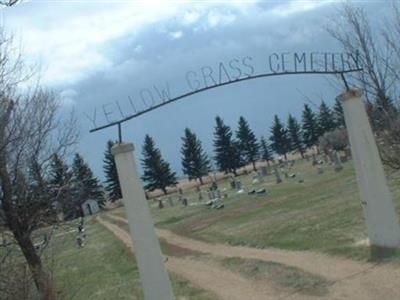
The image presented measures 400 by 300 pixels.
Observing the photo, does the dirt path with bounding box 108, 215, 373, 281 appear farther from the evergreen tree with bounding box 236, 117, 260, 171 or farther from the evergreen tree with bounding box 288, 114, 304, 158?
the evergreen tree with bounding box 288, 114, 304, 158

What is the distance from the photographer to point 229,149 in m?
98.4

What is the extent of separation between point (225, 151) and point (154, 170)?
12195mm

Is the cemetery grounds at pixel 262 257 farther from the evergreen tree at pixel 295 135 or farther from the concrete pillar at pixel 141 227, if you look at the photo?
the evergreen tree at pixel 295 135

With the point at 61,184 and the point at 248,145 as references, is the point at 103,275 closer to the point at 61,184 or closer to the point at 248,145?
the point at 61,184

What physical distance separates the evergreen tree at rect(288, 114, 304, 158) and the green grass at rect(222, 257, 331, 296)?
9403cm

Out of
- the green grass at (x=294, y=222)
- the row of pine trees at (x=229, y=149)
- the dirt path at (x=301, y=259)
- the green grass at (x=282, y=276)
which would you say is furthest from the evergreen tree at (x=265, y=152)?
the green grass at (x=282, y=276)

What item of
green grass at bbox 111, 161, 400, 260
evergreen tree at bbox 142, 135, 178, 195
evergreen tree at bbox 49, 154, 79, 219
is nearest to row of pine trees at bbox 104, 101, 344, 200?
evergreen tree at bbox 142, 135, 178, 195

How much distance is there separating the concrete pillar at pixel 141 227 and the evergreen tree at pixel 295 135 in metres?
100

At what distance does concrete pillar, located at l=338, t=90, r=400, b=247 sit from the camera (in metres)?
11.5

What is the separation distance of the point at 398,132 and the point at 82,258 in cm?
1865

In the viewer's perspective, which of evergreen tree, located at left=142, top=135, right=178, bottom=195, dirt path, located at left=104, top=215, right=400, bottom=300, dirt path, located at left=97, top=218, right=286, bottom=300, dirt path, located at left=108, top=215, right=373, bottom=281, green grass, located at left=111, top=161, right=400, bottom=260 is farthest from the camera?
evergreen tree, located at left=142, top=135, right=178, bottom=195

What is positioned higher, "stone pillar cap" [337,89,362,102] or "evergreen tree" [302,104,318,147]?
"evergreen tree" [302,104,318,147]

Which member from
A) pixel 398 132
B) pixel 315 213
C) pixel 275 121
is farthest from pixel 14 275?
pixel 275 121

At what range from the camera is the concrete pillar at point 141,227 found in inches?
396
